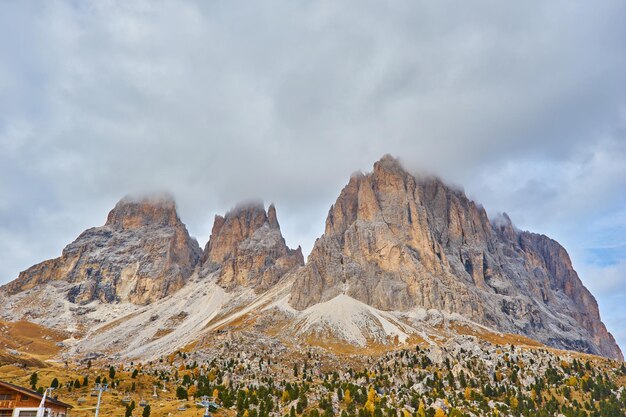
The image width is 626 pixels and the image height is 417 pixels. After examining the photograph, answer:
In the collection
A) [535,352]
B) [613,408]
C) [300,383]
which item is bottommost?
[613,408]

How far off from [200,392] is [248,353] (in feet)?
238

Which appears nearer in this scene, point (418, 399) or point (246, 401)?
point (246, 401)

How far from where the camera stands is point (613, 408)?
102 metres

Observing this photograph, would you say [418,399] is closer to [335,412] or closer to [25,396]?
[335,412]

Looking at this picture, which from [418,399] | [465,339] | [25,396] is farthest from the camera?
[465,339]

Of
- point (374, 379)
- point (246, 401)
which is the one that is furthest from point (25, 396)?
point (374, 379)

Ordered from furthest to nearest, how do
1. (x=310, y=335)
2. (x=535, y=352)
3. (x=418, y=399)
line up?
(x=310, y=335)
(x=535, y=352)
(x=418, y=399)

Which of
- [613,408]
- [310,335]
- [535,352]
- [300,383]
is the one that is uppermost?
[310,335]

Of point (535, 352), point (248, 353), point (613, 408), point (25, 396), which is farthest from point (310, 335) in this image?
point (25, 396)

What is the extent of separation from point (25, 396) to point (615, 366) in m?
151

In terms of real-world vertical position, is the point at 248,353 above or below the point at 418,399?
above

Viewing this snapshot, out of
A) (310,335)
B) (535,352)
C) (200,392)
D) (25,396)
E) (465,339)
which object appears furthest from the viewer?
Result: (310,335)

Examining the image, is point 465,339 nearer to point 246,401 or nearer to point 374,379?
point 374,379

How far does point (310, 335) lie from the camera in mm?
195125
